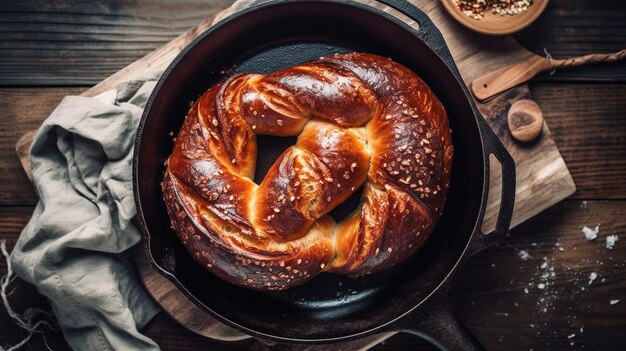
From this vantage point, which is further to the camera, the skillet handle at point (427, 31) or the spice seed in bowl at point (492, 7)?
the spice seed in bowl at point (492, 7)

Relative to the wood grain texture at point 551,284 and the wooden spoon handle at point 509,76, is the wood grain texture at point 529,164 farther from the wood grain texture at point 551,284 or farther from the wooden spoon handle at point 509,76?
the wood grain texture at point 551,284

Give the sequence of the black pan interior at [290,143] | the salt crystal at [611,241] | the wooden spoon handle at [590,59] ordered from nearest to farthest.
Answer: the black pan interior at [290,143] < the wooden spoon handle at [590,59] < the salt crystal at [611,241]

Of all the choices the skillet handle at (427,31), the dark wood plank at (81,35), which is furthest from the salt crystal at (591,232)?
the dark wood plank at (81,35)

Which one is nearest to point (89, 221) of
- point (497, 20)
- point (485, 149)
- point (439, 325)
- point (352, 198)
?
point (352, 198)

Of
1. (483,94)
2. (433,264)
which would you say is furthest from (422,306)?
(483,94)

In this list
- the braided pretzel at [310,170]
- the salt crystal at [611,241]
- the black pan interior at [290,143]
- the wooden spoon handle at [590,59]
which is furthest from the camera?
the salt crystal at [611,241]

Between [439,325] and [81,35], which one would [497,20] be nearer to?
[439,325]

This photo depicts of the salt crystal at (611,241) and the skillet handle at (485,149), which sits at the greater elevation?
the skillet handle at (485,149)
